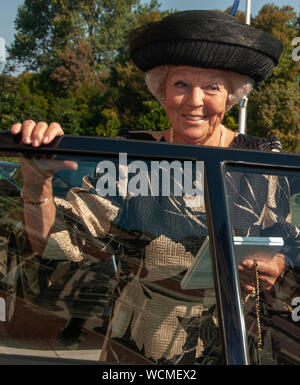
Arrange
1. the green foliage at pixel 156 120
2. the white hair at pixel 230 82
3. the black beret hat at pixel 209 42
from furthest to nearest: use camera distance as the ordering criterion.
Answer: the green foliage at pixel 156 120, the white hair at pixel 230 82, the black beret hat at pixel 209 42

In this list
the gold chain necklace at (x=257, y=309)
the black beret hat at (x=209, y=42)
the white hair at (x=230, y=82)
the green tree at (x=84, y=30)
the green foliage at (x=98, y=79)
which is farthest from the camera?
the green tree at (x=84, y=30)

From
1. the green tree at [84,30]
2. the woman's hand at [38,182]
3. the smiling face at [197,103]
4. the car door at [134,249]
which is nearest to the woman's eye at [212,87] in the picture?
the smiling face at [197,103]

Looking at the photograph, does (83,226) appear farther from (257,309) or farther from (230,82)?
(230,82)

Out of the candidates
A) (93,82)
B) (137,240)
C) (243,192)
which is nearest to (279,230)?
(243,192)

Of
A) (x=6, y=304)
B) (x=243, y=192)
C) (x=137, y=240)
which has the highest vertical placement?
(x=243, y=192)

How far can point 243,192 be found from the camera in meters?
1.39

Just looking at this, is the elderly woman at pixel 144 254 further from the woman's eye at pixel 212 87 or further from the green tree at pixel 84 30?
the green tree at pixel 84 30

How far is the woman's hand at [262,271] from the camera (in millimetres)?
1314

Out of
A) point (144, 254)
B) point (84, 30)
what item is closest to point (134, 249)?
point (144, 254)

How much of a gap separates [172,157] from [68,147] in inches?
11.1

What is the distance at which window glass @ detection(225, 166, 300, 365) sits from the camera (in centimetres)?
132
